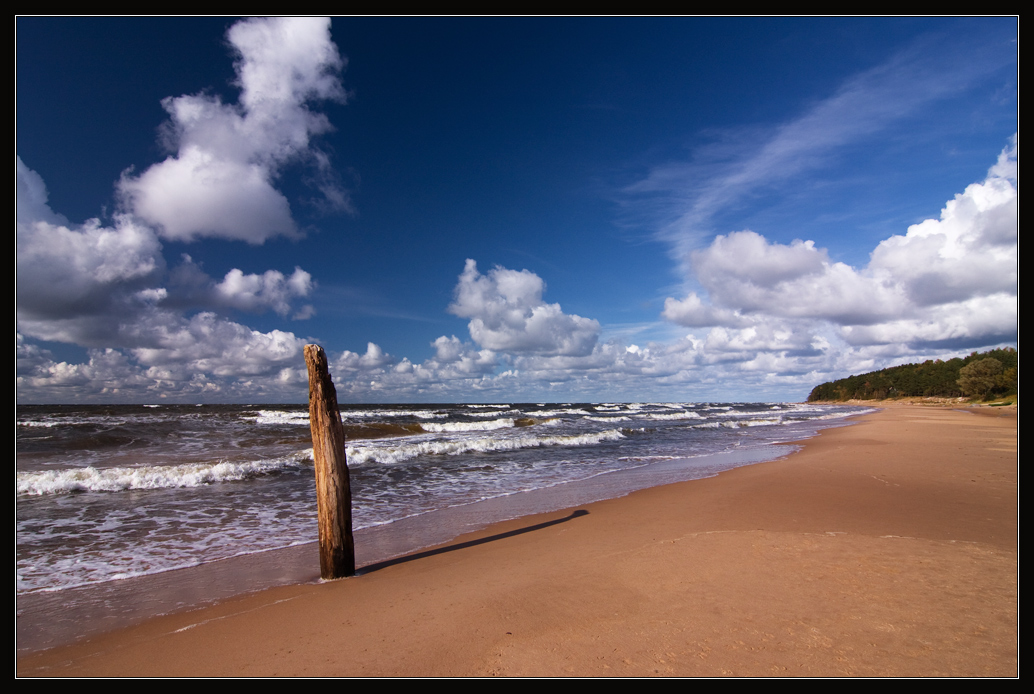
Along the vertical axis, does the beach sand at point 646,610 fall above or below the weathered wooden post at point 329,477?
below

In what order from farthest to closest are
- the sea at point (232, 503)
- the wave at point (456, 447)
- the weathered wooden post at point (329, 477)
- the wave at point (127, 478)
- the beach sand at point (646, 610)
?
1. the wave at point (456, 447)
2. the wave at point (127, 478)
3. the weathered wooden post at point (329, 477)
4. the sea at point (232, 503)
5. the beach sand at point (646, 610)

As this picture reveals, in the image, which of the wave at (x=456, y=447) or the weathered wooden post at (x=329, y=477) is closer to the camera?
the weathered wooden post at (x=329, y=477)

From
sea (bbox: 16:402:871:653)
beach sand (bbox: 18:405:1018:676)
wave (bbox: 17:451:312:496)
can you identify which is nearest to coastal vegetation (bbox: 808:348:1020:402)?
sea (bbox: 16:402:871:653)

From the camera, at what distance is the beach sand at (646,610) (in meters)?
3.42

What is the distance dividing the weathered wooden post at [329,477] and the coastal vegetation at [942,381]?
42914 mm

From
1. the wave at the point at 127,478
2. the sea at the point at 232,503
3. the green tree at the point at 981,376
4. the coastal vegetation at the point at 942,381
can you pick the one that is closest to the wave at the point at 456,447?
the sea at the point at 232,503

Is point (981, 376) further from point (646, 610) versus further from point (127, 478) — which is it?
point (127, 478)

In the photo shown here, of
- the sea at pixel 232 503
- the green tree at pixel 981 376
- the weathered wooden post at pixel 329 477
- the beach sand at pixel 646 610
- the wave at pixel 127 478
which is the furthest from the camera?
the green tree at pixel 981 376

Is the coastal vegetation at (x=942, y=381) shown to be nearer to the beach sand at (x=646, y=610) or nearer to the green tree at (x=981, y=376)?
the green tree at (x=981, y=376)

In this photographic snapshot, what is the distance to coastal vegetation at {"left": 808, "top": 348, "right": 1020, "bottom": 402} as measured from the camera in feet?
233

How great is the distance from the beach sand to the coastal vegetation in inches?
1496

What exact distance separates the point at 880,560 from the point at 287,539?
8263 mm

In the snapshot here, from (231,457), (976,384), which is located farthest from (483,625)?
(976,384)

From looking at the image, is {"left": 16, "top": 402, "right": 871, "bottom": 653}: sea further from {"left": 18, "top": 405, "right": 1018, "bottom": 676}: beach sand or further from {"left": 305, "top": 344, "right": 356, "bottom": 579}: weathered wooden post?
{"left": 18, "top": 405, "right": 1018, "bottom": 676}: beach sand
